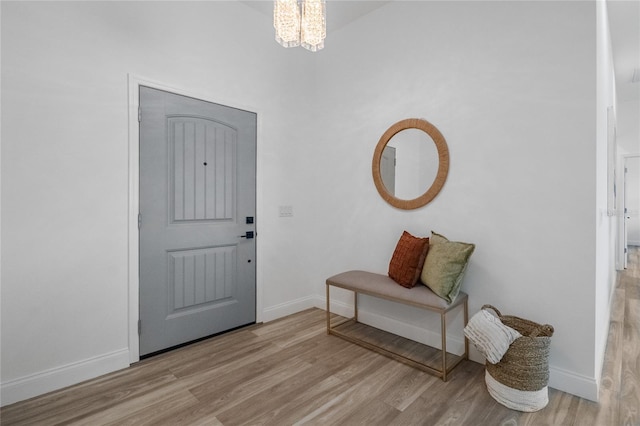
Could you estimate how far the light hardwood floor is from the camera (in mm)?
1734

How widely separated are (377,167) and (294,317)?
179 cm

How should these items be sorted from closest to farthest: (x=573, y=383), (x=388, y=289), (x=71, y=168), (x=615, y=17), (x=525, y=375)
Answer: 1. (x=525, y=375)
2. (x=573, y=383)
3. (x=71, y=168)
4. (x=388, y=289)
5. (x=615, y=17)

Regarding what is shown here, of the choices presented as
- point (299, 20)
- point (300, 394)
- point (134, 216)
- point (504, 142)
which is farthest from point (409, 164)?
point (134, 216)

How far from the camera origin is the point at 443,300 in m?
2.16

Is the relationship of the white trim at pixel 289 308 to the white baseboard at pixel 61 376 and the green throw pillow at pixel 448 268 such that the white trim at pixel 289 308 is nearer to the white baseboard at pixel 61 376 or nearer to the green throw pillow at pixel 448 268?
the white baseboard at pixel 61 376

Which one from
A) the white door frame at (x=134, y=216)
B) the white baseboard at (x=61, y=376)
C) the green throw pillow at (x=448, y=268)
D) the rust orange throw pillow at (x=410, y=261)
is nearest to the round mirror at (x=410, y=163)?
the rust orange throw pillow at (x=410, y=261)

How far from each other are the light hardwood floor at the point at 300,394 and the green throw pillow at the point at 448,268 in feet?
1.95

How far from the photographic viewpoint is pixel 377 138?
3.04 meters

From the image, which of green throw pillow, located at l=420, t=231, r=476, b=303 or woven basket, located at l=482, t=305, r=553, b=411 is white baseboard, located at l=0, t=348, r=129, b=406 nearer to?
green throw pillow, located at l=420, t=231, r=476, b=303

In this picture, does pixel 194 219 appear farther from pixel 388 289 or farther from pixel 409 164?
pixel 409 164

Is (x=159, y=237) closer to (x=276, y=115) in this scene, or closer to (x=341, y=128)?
(x=276, y=115)

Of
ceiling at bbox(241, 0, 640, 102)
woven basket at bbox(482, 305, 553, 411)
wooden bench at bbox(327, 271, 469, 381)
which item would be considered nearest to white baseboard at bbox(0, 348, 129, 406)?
wooden bench at bbox(327, 271, 469, 381)

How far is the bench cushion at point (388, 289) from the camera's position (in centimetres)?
216

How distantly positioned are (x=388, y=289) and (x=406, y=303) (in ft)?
0.75
